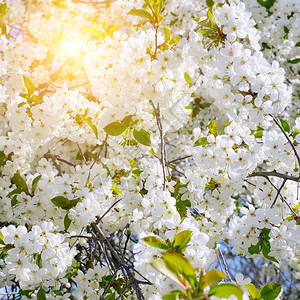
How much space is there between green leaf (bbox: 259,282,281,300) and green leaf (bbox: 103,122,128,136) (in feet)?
3.88

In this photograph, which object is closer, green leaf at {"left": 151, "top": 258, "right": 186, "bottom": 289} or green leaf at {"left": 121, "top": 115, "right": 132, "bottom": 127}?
green leaf at {"left": 151, "top": 258, "right": 186, "bottom": 289}

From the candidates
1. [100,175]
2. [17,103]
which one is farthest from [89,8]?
[100,175]

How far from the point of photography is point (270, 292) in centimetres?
166

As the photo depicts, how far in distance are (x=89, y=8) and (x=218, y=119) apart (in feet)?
8.54

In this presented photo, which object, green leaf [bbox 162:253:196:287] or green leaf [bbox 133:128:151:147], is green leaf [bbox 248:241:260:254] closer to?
green leaf [bbox 133:128:151:147]

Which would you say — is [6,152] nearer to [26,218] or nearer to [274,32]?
[26,218]

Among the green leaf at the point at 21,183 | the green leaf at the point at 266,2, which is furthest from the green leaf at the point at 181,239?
the green leaf at the point at 266,2

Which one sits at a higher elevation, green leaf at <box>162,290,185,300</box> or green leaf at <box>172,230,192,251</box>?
green leaf at <box>162,290,185,300</box>

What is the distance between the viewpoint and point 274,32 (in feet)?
14.6

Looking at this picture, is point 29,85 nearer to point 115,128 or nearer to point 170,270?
point 115,128

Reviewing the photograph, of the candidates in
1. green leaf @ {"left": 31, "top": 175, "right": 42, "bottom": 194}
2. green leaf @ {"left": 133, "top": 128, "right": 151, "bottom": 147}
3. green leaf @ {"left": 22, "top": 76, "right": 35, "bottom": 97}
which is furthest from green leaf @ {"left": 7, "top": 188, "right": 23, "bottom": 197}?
green leaf @ {"left": 133, "top": 128, "right": 151, "bottom": 147}

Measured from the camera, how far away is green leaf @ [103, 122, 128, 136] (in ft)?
6.77

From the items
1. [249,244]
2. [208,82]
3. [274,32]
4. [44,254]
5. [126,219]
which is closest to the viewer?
[44,254]

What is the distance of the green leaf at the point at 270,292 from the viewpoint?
1652 millimetres
